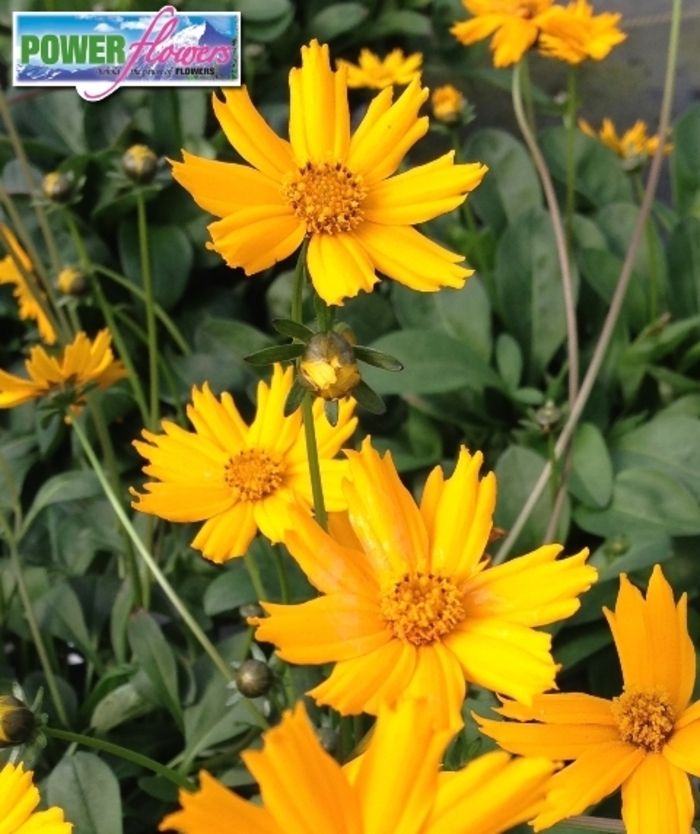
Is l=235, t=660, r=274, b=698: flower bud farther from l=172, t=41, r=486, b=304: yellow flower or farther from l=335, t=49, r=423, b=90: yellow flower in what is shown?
l=335, t=49, r=423, b=90: yellow flower

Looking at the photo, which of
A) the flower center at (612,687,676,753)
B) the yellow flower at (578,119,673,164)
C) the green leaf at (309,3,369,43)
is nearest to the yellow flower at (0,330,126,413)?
the flower center at (612,687,676,753)

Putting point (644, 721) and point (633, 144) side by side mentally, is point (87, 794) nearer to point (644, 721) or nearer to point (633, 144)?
point (644, 721)

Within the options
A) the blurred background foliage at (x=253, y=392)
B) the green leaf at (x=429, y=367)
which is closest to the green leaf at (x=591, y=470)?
the blurred background foliage at (x=253, y=392)

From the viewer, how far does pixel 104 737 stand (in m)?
0.91

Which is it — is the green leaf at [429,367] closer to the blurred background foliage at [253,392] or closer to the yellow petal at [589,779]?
the blurred background foliage at [253,392]

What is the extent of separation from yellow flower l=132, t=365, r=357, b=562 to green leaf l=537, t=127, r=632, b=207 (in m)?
0.70

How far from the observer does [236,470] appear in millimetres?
736

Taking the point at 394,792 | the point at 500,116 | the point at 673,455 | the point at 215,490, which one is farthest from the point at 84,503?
the point at 500,116

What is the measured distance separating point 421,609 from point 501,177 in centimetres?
86

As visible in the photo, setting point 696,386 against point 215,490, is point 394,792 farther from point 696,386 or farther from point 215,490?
point 696,386

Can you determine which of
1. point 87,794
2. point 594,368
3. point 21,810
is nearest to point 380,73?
point 594,368

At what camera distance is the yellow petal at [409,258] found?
0.61 m

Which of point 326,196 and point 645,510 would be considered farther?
point 645,510

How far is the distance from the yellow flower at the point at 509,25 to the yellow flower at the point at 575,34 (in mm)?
13
